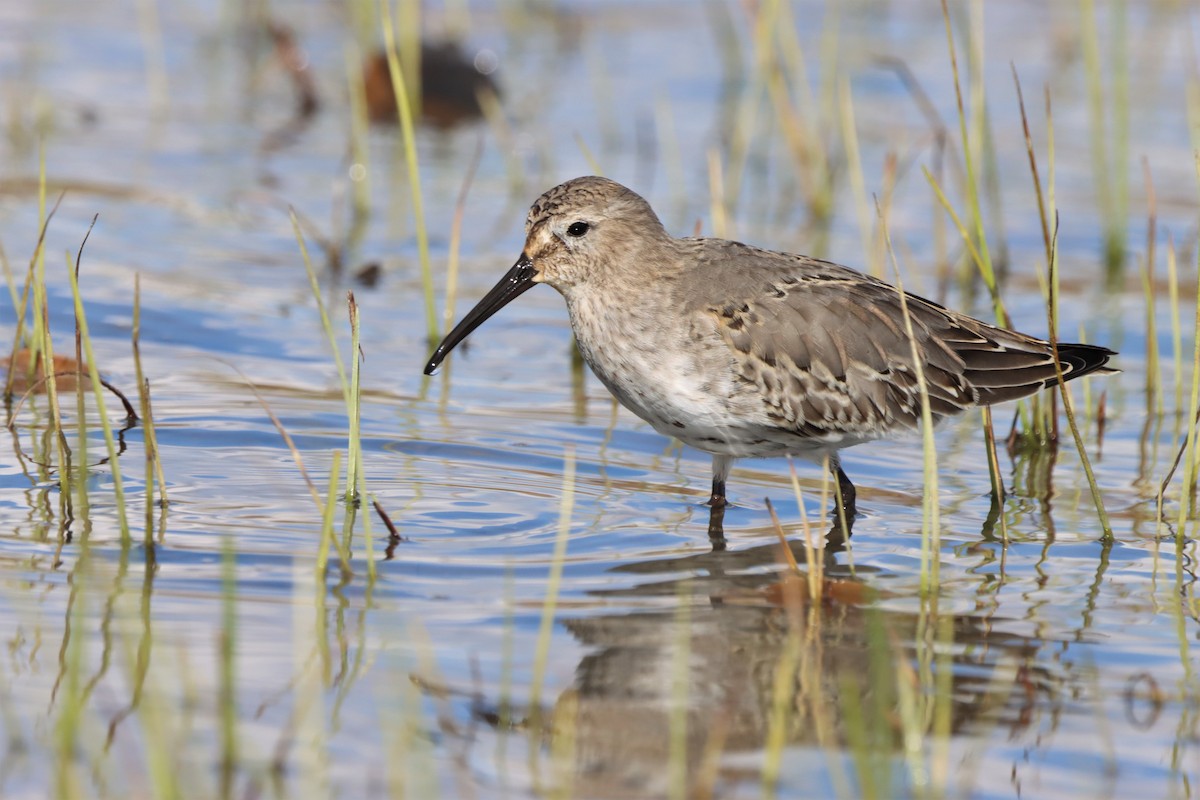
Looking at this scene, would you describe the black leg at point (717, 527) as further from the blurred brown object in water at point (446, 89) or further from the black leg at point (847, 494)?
the blurred brown object in water at point (446, 89)

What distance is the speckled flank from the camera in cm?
711

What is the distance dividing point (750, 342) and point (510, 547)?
1.46 m

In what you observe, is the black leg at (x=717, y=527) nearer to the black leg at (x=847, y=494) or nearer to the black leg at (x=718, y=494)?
the black leg at (x=718, y=494)

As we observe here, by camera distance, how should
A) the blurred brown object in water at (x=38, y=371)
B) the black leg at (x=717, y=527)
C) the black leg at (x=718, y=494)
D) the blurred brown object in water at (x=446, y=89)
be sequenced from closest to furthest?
the black leg at (x=717, y=527) → the black leg at (x=718, y=494) → the blurred brown object in water at (x=38, y=371) → the blurred brown object in water at (x=446, y=89)

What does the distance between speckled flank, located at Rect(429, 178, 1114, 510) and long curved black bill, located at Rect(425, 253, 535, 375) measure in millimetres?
51

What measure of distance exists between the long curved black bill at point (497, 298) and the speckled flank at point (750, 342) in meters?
0.05

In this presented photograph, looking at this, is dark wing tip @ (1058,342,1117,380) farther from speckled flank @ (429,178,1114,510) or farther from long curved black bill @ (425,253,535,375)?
long curved black bill @ (425,253,535,375)

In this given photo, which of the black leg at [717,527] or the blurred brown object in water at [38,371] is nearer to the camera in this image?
the black leg at [717,527]

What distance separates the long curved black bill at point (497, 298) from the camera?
7.61m

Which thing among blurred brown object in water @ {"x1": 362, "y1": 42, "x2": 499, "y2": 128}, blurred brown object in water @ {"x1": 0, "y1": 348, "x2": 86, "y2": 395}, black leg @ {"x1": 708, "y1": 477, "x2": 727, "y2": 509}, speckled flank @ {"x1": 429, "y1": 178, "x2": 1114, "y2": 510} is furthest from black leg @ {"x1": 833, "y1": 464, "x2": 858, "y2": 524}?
blurred brown object in water @ {"x1": 362, "y1": 42, "x2": 499, "y2": 128}

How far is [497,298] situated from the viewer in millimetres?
7734

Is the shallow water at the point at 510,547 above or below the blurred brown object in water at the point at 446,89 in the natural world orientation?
below

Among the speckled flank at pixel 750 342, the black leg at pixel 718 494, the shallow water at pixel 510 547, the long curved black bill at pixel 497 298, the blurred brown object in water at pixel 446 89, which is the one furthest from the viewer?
the blurred brown object in water at pixel 446 89

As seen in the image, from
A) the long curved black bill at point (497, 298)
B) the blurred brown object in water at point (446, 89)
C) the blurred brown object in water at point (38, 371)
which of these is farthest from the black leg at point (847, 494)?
the blurred brown object in water at point (446, 89)
